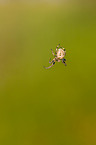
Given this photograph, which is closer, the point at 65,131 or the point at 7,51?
the point at 65,131

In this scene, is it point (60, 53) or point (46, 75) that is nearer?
point (60, 53)

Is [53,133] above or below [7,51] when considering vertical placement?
below

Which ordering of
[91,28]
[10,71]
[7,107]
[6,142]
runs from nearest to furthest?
[6,142] < [7,107] < [10,71] < [91,28]

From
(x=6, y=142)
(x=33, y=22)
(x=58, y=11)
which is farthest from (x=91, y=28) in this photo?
(x=6, y=142)

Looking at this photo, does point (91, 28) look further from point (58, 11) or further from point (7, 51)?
point (7, 51)

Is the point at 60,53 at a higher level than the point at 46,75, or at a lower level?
higher

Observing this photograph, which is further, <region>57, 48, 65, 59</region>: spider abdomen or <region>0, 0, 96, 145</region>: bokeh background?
<region>57, 48, 65, 59</region>: spider abdomen

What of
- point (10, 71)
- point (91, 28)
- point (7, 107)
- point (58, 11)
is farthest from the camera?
point (58, 11)

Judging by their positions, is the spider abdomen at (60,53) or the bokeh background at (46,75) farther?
the spider abdomen at (60,53)
